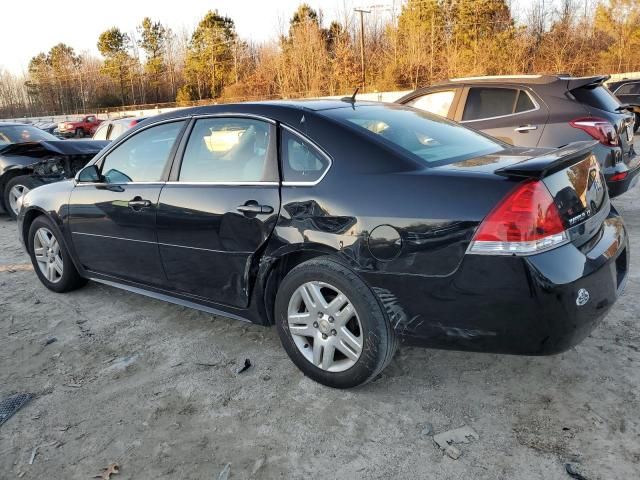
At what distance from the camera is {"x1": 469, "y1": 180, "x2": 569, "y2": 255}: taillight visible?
2152mm

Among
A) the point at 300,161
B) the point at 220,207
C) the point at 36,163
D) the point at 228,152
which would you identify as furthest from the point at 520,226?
the point at 36,163

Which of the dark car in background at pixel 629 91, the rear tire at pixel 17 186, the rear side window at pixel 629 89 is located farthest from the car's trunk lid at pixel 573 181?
the rear side window at pixel 629 89

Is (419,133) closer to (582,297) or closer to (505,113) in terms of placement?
(582,297)

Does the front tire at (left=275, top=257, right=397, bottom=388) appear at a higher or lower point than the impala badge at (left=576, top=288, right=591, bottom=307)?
lower

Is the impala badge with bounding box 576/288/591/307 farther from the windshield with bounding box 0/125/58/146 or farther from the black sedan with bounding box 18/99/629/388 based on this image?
the windshield with bounding box 0/125/58/146

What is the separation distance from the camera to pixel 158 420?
260 centimetres

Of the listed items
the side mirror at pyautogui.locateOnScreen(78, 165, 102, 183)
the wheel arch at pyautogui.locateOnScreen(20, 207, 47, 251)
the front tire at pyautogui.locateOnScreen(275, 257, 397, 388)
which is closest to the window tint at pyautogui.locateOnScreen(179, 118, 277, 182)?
the front tire at pyautogui.locateOnScreen(275, 257, 397, 388)

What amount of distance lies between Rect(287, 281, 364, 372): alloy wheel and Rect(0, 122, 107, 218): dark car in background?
577cm

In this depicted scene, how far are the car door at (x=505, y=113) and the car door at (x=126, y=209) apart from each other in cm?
361

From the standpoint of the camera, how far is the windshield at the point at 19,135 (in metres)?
8.66

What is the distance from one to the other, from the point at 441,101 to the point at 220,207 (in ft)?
14.7

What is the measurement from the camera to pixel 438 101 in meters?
6.68

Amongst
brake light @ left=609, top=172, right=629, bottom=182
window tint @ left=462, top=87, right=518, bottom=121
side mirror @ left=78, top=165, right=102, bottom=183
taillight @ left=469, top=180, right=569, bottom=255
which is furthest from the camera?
window tint @ left=462, top=87, right=518, bottom=121

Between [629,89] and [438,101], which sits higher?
[629,89]
